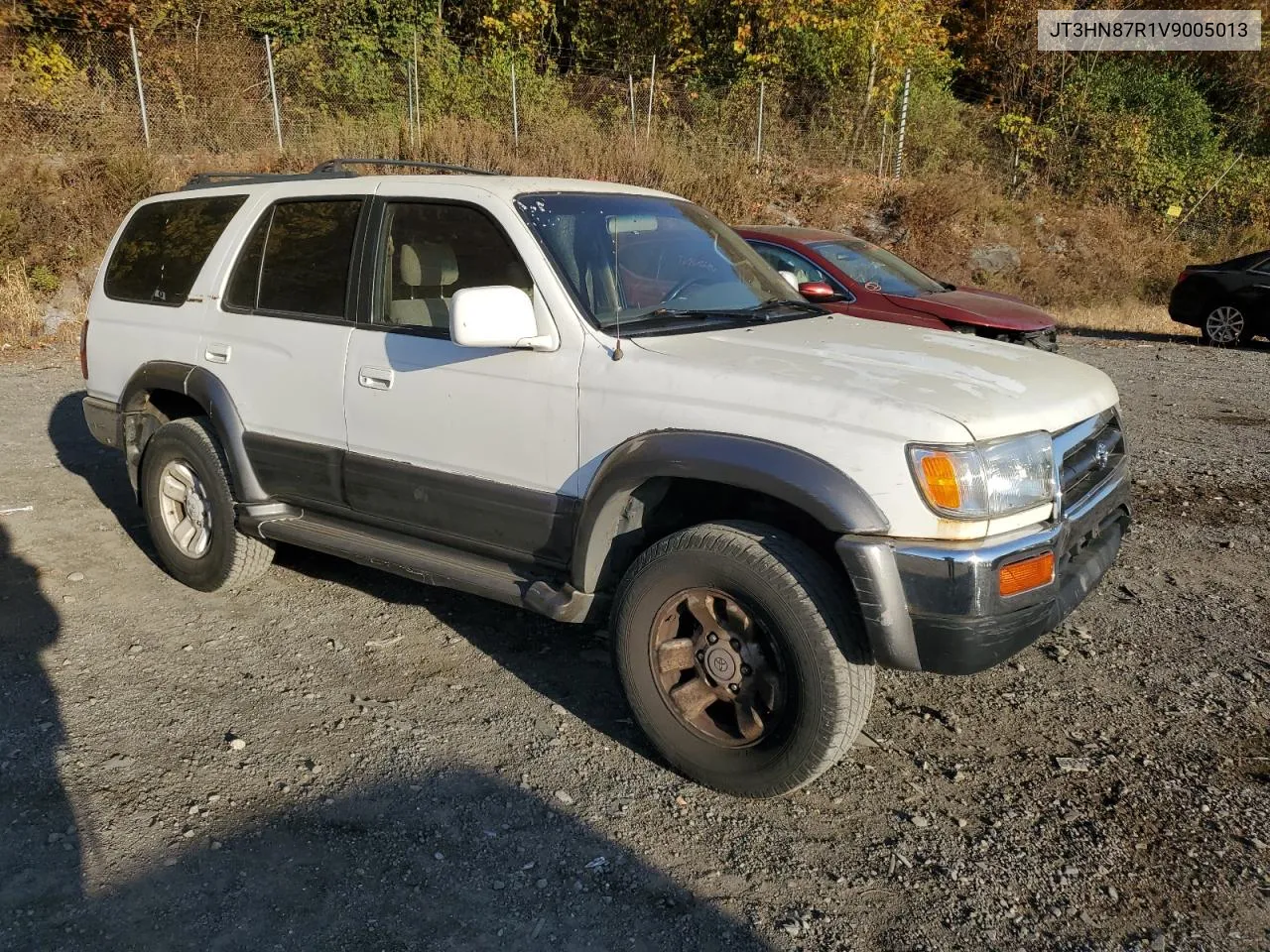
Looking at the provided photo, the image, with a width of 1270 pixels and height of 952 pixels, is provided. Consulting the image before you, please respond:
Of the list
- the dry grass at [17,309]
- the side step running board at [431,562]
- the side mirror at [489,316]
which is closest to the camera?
the side mirror at [489,316]

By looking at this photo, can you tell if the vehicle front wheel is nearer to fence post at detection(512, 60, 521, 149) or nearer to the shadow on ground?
the shadow on ground

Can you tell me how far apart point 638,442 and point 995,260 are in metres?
18.1

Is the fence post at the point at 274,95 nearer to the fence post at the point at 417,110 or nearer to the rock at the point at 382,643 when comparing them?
the fence post at the point at 417,110

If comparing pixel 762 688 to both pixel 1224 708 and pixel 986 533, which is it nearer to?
pixel 986 533

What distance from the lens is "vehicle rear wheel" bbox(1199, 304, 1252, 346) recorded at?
13.4m

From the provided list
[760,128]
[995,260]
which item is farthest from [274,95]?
[995,260]

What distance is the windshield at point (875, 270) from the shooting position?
9320mm

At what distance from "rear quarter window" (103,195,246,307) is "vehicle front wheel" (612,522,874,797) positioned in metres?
2.92

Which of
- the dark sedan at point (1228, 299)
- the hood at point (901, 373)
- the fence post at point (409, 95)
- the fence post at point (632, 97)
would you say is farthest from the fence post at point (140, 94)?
the dark sedan at point (1228, 299)

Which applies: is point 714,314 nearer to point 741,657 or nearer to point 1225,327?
point 741,657

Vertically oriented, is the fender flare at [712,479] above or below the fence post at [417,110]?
below

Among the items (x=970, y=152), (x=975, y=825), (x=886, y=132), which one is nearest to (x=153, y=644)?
(x=975, y=825)

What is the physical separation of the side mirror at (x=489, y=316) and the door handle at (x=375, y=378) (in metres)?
0.69

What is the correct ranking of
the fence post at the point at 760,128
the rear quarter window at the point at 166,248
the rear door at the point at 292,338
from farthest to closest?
the fence post at the point at 760,128 < the rear quarter window at the point at 166,248 < the rear door at the point at 292,338
